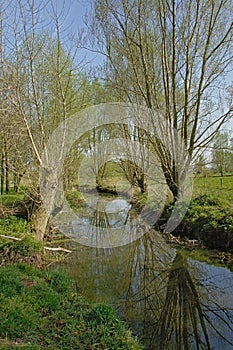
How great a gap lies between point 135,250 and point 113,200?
1103 centimetres

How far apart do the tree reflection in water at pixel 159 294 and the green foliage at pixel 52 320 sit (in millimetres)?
470

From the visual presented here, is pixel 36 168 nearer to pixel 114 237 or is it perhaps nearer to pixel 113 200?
pixel 114 237

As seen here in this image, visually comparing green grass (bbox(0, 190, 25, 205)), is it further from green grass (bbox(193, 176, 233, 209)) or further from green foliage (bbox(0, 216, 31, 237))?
green grass (bbox(193, 176, 233, 209))

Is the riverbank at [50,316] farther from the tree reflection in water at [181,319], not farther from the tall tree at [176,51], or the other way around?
the tall tree at [176,51]

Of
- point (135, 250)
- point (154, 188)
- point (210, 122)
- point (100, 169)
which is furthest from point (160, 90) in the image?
point (100, 169)

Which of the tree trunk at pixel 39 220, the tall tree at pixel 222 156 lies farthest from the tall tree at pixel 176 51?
the tree trunk at pixel 39 220

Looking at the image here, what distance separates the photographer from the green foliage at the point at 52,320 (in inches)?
147

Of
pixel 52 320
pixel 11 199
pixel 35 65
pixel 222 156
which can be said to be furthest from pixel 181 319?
pixel 222 156

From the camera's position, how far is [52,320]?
4.30 m

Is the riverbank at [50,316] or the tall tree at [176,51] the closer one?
the riverbank at [50,316]

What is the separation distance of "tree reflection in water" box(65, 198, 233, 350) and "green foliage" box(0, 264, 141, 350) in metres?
0.47

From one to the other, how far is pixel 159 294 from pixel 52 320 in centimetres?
214

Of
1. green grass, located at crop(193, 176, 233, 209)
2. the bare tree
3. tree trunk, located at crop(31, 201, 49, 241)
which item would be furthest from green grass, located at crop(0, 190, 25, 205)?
green grass, located at crop(193, 176, 233, 209)

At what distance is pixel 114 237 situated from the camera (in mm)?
10500
